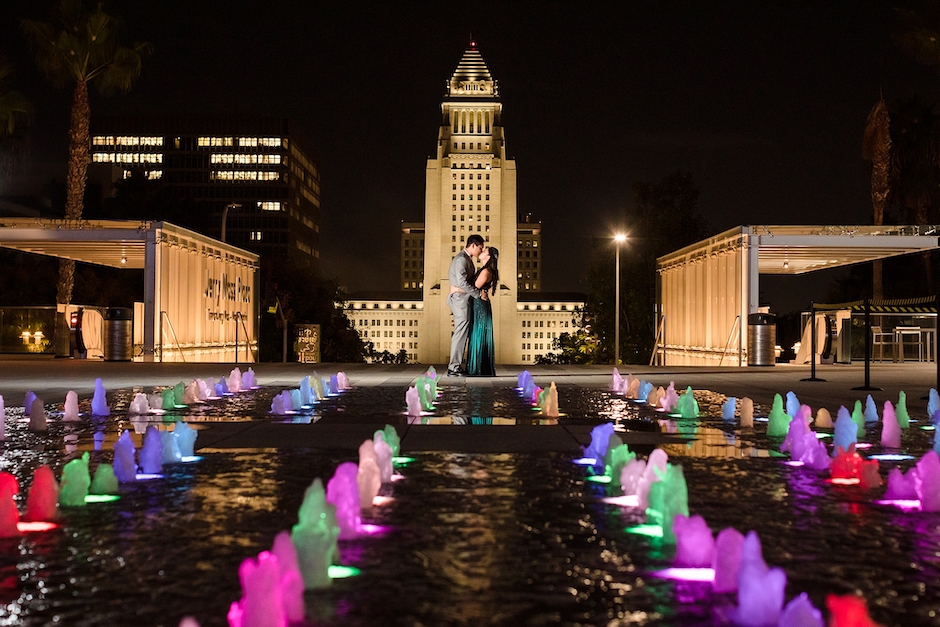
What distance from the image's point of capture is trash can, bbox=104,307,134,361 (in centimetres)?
3022

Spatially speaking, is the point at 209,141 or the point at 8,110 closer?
the point at 8,110

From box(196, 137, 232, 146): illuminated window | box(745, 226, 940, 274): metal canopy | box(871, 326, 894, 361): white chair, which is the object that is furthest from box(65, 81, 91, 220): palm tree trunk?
box(196, 137, 232, 146): illuminated window

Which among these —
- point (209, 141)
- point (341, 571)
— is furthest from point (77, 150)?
point (209, 141)

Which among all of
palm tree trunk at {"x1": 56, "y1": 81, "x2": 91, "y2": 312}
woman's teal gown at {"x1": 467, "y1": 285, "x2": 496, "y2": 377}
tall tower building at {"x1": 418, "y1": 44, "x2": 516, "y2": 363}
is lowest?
woman's teal gown at {"x1": 467, "y1": 285, "x2": 496, "y2": 377}

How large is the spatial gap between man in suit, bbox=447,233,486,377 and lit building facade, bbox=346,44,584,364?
376 ft

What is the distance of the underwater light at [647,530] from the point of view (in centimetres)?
516

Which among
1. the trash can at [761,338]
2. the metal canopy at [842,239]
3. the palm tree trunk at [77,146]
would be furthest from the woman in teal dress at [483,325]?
the palm tree trunk at [77,146]

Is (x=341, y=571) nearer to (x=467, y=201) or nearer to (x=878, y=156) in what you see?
(x=878, y=156)

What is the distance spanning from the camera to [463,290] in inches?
811

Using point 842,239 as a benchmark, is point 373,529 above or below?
below

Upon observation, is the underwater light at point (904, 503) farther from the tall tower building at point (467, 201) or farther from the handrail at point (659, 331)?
the tall tower building at point (467, 201)

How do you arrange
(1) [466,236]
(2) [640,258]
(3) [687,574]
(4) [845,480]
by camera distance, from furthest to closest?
(1) [466,236] < (2) [640,258] < (4) [845,480] < (3) [687,574]

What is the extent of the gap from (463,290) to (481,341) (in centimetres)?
126

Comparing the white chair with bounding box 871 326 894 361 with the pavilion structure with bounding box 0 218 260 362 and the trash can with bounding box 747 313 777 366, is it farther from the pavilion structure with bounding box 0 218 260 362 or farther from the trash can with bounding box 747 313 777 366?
the pavilion structure with bounding box 0 218 260 362
